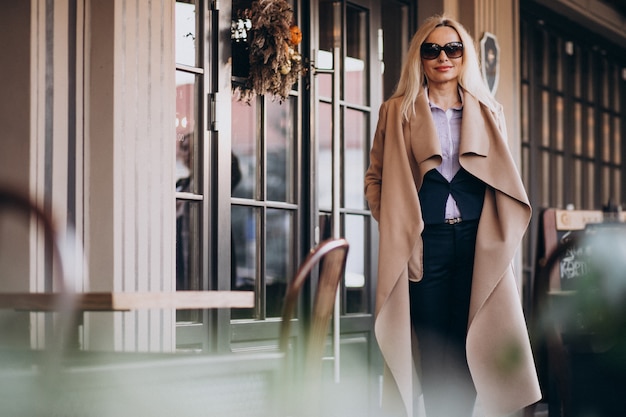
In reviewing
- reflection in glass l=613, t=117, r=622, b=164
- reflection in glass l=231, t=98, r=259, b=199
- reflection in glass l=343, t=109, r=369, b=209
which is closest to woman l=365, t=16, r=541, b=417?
reflection in glass l=231, t=98, r=259, b=199

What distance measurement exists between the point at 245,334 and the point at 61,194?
1.26 metres

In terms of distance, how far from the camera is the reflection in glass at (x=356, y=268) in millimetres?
5109

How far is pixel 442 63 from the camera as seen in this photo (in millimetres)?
3398

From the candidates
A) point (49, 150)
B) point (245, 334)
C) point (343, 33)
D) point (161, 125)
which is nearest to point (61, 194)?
point (49, 150)

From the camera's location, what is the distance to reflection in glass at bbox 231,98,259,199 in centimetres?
437

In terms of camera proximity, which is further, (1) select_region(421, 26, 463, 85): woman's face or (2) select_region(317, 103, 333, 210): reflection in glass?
(2) select_region(317, 103, 333, 210): reflection in glass

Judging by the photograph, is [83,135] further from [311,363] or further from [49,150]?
[311,363]

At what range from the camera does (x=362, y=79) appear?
5180 millimetres

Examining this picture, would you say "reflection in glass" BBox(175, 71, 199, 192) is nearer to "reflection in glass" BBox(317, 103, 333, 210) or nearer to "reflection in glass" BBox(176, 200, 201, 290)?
"reflection in glass" BBox(176, 200, 201, 290)

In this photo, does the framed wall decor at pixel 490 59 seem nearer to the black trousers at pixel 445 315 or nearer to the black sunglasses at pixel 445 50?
the black sunglasses at pixel 445 50

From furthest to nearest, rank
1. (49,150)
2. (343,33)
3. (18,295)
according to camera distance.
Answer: (343,33) → (49,150) → (18,295)

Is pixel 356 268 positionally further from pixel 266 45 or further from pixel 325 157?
pixel 266 45

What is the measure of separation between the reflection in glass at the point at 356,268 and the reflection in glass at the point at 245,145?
2.65ft

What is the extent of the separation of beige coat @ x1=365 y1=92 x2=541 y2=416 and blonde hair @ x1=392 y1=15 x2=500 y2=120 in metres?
0.03
